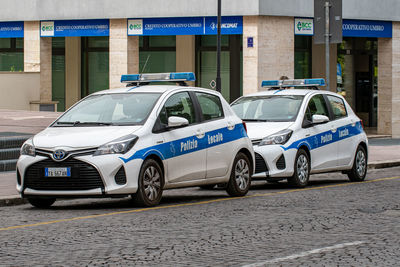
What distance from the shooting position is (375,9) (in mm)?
33156

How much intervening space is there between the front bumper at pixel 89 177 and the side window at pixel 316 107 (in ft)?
17.6

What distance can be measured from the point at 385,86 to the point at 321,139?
19290 millimetres

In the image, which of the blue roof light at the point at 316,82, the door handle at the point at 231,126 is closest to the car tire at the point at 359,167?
the blue roof light at the point at 316,82

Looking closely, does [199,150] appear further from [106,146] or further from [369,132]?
[369,132]

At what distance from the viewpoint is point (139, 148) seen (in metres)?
11.0

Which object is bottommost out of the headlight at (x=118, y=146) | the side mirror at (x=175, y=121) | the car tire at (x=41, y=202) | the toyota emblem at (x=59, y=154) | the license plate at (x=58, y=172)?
the car tire at (x=41, y=202)

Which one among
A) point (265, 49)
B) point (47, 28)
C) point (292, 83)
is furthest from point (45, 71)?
point (292, 83)

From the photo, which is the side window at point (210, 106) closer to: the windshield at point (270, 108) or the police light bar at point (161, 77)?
the police light bar at point (161, 77)

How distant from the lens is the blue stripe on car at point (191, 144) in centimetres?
1118

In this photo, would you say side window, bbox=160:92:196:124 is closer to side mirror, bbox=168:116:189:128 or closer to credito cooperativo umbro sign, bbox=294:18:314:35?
side mirror, bbox=168:116:189:128

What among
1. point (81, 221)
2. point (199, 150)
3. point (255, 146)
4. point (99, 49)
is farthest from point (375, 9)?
point (81, 221)

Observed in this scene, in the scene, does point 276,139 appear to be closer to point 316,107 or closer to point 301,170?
point 301,170

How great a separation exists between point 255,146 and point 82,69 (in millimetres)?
23361

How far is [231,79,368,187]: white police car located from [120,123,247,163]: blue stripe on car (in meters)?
1.36
